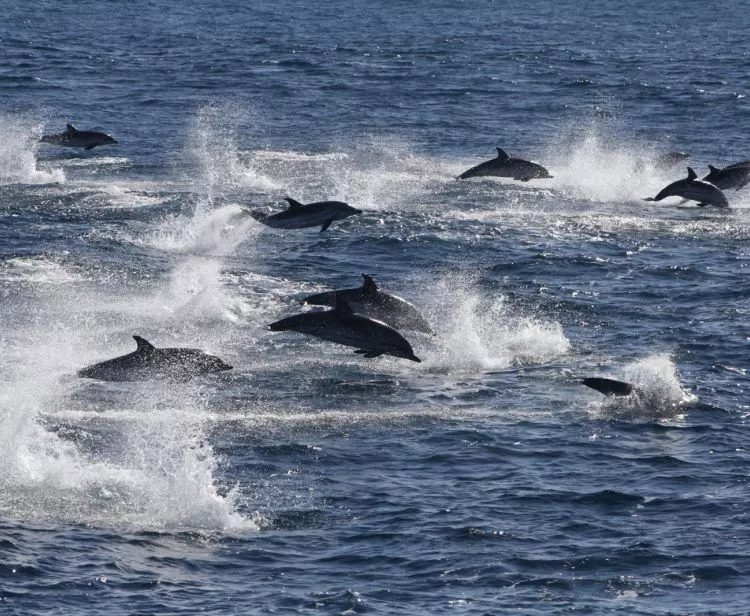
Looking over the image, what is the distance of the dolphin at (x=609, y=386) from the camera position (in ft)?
86.1

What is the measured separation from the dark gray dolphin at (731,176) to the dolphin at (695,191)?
461 millimetres

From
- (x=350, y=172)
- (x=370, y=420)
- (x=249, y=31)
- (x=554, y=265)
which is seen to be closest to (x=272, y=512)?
(x=370, y=420)

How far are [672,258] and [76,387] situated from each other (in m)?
15.8

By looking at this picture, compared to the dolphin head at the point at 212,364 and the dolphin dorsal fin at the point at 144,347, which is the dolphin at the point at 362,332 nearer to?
the dolphin head at the point at 212,364

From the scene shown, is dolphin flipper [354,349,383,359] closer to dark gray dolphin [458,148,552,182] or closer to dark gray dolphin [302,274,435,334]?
dark gray dolphin [302,274,435,334]

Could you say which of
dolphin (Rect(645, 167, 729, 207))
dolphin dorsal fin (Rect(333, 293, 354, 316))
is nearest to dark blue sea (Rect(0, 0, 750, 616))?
dolphin (Rect(645, 167, 729, 207))

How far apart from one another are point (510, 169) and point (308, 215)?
401 inches

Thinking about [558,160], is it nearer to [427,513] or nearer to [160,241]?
[160,241]

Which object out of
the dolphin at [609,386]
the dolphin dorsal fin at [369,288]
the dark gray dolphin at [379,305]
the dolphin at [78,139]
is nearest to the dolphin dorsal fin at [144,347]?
the dark gray dolphin at [379,305]

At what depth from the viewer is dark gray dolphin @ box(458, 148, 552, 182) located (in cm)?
4397

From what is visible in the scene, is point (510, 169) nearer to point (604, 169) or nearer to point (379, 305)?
point (604, 169)

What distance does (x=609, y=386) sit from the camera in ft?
86.4

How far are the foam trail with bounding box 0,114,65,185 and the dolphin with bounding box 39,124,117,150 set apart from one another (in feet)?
2.49

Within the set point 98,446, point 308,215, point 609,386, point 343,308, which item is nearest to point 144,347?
point 98,446
